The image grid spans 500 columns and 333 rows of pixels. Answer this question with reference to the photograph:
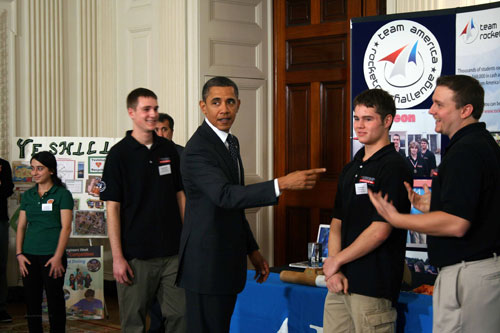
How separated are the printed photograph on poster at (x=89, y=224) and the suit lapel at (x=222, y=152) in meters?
3.21

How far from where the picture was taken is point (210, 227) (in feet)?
9.00

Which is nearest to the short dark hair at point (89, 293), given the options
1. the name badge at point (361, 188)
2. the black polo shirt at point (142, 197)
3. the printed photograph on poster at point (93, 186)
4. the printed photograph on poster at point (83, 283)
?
the printed photograph on poster at point (83, 283)

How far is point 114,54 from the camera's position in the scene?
22.3 ft

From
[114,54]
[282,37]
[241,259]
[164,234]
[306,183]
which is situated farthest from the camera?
[114,54]

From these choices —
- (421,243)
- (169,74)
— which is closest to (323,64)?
(169,74)

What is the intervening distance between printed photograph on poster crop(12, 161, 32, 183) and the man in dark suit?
11.3 feet

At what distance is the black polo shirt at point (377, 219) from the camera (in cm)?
271

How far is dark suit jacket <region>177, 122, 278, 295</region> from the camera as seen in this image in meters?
2.73

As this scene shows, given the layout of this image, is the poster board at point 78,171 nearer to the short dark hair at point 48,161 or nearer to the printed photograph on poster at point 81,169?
the printed photograph on poster at point 81,169

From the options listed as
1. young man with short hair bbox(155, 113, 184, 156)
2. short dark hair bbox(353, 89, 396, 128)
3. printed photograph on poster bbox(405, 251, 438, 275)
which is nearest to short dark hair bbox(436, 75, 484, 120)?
short dark hair bbox(353, 89, 396, 128)

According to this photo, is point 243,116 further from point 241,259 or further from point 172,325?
point 241,259

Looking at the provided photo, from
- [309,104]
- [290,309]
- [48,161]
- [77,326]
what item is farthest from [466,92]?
[77,326]

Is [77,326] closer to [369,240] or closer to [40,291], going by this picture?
[40,291]

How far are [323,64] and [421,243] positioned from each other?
92.0 inches
